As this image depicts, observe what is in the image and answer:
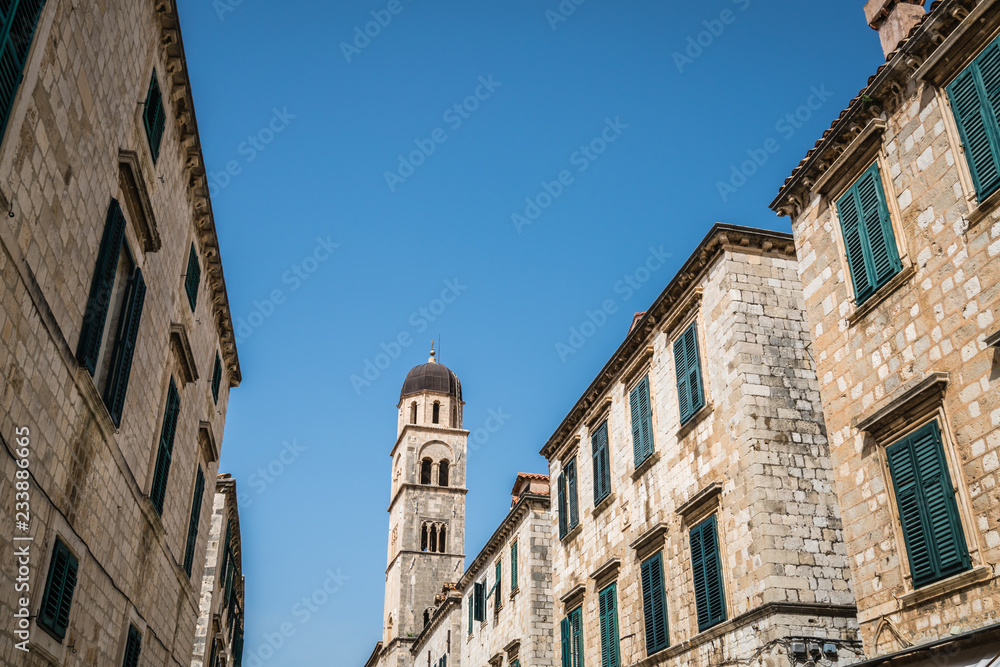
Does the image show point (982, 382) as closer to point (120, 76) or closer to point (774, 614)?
point (774, 614)

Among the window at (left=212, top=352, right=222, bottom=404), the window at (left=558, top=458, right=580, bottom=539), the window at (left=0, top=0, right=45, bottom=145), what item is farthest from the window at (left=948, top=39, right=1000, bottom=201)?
the window at (left=212, top=352, right=222, bottom=404)

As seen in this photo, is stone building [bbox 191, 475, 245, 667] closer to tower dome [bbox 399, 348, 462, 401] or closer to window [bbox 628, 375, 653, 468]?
window [bbox 628, 375, 653, 468]

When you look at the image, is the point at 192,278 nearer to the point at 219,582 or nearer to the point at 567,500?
the point at 567,500

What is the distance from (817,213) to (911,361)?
300cm

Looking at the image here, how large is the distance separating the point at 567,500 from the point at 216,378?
8.55 meters

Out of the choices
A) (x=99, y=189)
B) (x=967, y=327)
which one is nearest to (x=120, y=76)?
(x=99, y=189)

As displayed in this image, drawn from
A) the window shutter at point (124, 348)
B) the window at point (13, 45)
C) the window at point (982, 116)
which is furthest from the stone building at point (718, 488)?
the window at point (13, 45)

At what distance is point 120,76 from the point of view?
386 inches

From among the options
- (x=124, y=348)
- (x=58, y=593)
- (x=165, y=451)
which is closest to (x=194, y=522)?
Answer: (x=165, y=451)

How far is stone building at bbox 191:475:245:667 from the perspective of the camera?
23.5 m

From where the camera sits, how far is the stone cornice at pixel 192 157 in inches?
453

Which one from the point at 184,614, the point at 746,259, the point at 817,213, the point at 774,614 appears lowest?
the point at 774,614

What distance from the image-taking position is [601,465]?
18219 millimetres

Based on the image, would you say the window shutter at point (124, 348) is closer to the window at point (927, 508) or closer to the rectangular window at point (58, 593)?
the rectangular window at point (58, 593)
